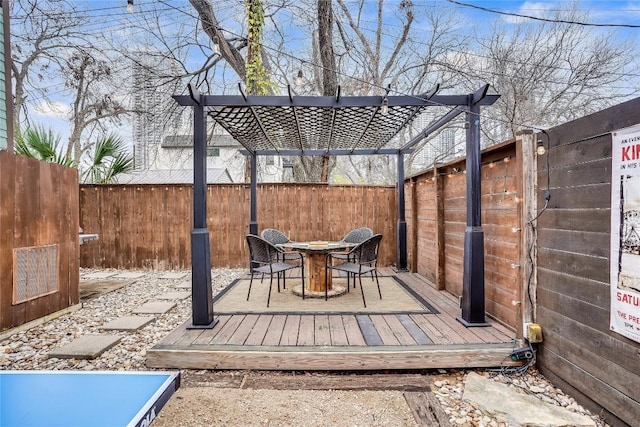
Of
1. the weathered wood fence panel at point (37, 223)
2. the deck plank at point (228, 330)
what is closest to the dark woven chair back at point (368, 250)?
the deck plank at point (228, 330)

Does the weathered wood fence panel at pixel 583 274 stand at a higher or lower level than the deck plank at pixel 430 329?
higher

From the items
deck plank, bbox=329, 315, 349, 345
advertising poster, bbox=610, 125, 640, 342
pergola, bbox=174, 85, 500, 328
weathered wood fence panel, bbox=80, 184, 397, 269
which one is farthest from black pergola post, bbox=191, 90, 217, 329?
weathered wood fence panel, bbox=80, 184, 397, 269

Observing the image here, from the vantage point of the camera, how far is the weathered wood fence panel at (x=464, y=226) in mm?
2758

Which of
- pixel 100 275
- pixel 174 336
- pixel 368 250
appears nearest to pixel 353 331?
pixel 368 250

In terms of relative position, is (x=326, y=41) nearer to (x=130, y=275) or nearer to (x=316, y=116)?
(x=316, y=116)

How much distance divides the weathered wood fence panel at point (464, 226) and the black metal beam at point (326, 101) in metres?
0.59

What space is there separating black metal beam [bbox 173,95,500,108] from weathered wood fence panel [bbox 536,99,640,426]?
3.11 ft

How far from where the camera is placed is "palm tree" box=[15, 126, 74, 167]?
16.2 feet

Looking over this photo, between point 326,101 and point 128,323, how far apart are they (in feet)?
9.76

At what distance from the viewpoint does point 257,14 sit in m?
5.82

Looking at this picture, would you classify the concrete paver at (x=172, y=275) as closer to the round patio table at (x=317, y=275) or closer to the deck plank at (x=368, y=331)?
the round patio table at (x=317, y=275)

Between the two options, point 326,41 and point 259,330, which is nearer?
point 259,330

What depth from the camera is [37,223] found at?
350 cm

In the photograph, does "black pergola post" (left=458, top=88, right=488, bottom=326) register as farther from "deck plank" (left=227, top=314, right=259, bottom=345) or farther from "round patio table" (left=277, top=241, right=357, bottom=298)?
"deck plank" (left=227, top=314, right=259, bottom=345)
